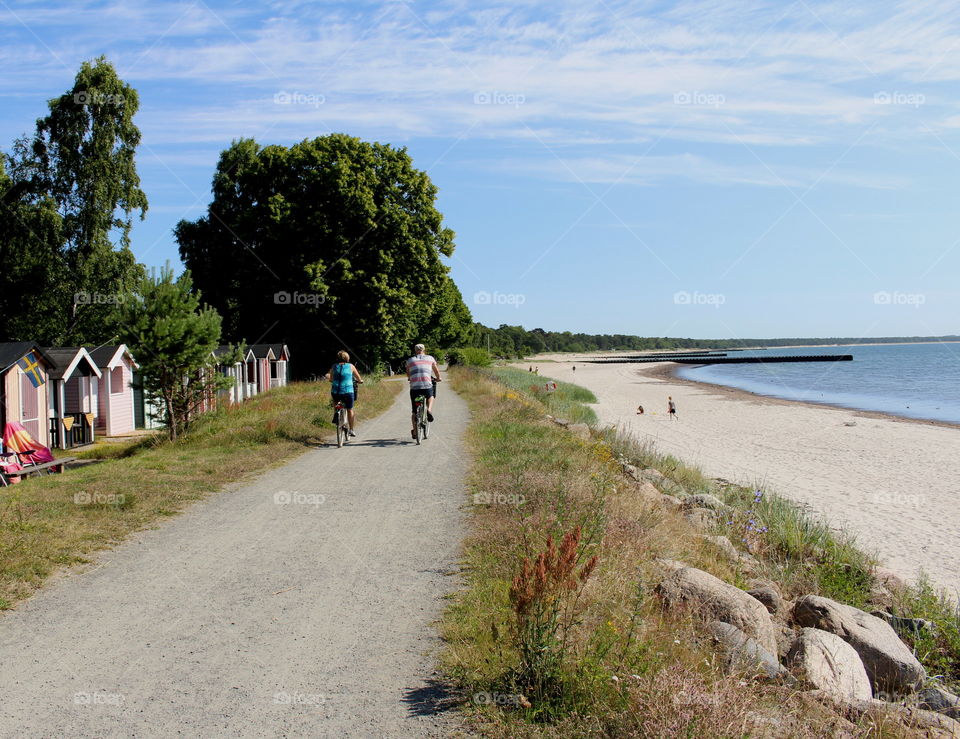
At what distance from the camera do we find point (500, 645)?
4.41 meters

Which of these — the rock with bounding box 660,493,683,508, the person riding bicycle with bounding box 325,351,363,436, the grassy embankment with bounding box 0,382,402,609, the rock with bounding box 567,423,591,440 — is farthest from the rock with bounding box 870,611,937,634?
the person riding bicycle with bounding box 325,351,363,436

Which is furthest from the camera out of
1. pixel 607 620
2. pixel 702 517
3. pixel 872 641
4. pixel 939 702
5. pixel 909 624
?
pixel 702 517

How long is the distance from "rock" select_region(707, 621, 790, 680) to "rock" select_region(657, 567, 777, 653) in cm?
22

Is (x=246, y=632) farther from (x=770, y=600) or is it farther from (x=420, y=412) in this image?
(x=420, y=412)

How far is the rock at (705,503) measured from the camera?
11.3 meters

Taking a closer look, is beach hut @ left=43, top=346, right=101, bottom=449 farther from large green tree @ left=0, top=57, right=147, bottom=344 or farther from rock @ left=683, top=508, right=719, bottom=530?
rock @ left=683, top=508, right=719, bottom=530

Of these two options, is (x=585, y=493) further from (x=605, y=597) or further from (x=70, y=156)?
(x=70, y=156)

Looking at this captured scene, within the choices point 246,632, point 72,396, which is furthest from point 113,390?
point 246,632

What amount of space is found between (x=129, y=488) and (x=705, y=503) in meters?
8.32

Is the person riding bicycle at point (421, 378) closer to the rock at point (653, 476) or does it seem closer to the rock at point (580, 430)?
the rock at point (580, 430)

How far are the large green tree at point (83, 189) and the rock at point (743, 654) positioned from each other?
1271 inches

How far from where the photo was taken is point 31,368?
64.6 feet

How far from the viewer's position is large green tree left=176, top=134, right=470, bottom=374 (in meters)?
Answer: 38.6

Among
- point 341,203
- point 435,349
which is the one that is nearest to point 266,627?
point 341,203
